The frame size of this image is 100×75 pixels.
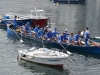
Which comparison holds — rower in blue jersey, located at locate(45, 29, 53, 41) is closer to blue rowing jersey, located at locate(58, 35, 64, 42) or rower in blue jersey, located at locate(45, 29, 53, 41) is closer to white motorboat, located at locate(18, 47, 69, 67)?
blue rowing jersey, located at locate(58, 35, 64, 42)

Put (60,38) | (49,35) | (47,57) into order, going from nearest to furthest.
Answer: (47,57) → (60,38) → (49,35)

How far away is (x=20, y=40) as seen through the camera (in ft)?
144

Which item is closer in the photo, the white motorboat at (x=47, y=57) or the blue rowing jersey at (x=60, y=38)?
the white motorboat at (x=47, y=57)

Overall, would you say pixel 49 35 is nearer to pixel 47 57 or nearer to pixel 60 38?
pixel 60 38

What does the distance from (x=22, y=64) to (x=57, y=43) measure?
7.64 metres

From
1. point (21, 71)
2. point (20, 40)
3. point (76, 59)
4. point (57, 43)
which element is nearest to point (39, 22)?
point (20, 40)

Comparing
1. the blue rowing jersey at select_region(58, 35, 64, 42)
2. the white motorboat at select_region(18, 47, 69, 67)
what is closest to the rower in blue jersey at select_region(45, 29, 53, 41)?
the blue rowing jersey at select_region(58, 35, 64, 42)

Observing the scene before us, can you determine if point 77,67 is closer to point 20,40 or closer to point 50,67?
point 50,67

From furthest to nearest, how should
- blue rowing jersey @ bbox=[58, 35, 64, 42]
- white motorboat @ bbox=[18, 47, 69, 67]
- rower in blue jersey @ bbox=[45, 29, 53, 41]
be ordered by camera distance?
rower in blue jersey @ bbox=[45, 29, 53, 41] < blue rowing jersey @ bbox=[58, 35, 64, 42] < white motorboat @ bbox=[18, 47, 69, 67]

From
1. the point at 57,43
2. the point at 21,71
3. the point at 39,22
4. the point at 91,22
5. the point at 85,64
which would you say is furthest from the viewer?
the point at 91,22

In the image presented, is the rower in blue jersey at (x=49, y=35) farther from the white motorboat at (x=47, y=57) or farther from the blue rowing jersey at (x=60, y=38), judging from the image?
the white motorboat at (x=47, y=57)

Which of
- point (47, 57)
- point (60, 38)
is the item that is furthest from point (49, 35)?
point (47, 57)

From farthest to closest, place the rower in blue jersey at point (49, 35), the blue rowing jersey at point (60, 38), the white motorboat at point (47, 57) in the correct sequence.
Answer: the rower in blue jersey at point (49, 35) → the blue rowing jersey at point (60, 38) → the white motorboat at point (47, 57)

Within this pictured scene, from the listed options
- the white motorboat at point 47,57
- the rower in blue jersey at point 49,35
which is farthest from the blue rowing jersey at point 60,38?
the white motorboat at point 47,57
